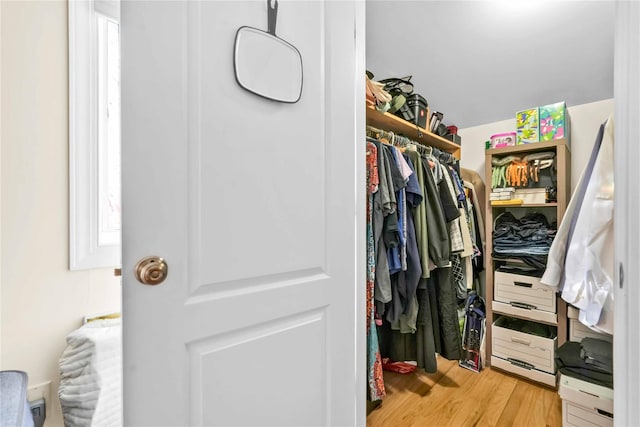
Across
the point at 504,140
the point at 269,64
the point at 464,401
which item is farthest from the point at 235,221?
the point at 504,140

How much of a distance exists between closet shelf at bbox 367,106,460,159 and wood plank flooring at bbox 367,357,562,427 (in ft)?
5.30

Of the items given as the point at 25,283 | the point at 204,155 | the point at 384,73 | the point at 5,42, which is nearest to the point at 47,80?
the point at 5,42

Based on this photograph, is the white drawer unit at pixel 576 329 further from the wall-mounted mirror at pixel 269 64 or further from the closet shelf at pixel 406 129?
the wall-mounted mirror at pixel 269 64

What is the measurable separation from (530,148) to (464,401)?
5.54 ft

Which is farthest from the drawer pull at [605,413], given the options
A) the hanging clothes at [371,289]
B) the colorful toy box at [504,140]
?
the colorful toy box at [504,140]

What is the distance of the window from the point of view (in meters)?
1.05

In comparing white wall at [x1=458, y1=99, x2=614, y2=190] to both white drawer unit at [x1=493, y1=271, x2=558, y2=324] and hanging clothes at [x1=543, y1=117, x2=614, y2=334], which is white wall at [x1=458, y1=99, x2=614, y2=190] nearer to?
hanging clothes at [x1=543, y1=117, x2=614, y2=334]

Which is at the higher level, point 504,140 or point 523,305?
point 504,140

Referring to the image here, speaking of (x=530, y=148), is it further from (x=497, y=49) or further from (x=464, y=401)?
→ (x=464, y=401)

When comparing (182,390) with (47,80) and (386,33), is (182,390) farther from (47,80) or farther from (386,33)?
(386,33)

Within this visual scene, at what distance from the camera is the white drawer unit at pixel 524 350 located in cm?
180

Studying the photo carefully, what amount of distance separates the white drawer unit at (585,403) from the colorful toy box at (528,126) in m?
1.47

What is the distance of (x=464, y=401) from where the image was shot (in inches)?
65.6

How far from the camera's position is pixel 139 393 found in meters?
0.59
